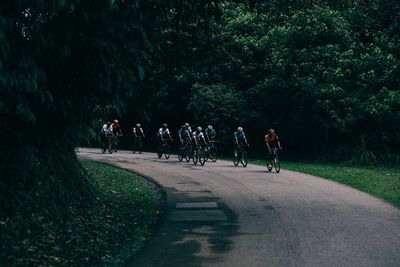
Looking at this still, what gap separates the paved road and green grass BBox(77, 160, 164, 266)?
326 millimetres

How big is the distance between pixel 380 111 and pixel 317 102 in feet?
10.6

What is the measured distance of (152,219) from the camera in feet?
37.5

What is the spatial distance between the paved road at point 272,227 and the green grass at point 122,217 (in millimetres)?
326

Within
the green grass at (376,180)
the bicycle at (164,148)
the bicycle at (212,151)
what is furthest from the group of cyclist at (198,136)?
the green grass at (376,180)

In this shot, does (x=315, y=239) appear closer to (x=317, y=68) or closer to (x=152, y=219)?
(x=152, y=219)

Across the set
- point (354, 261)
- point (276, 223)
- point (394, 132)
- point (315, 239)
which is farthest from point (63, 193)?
point (394, 132)

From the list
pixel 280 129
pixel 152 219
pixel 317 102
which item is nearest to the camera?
pixel 152 219

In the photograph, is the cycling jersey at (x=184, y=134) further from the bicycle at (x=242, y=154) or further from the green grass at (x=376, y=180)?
the green grass at (x=376, y=180)

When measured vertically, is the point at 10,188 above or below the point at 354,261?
above

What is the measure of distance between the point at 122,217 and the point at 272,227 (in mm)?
3368

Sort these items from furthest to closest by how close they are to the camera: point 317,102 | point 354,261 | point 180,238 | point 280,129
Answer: point 280,129 < point 317,102 < point 180,238 < point 354,261

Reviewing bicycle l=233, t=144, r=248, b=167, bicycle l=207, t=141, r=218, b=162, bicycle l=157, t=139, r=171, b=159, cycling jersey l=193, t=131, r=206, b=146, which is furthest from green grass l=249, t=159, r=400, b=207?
bicycle l=157, t=139, r=171, b=159

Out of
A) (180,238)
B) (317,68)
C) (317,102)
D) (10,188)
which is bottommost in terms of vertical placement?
(180,238)

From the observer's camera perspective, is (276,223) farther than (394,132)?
No
